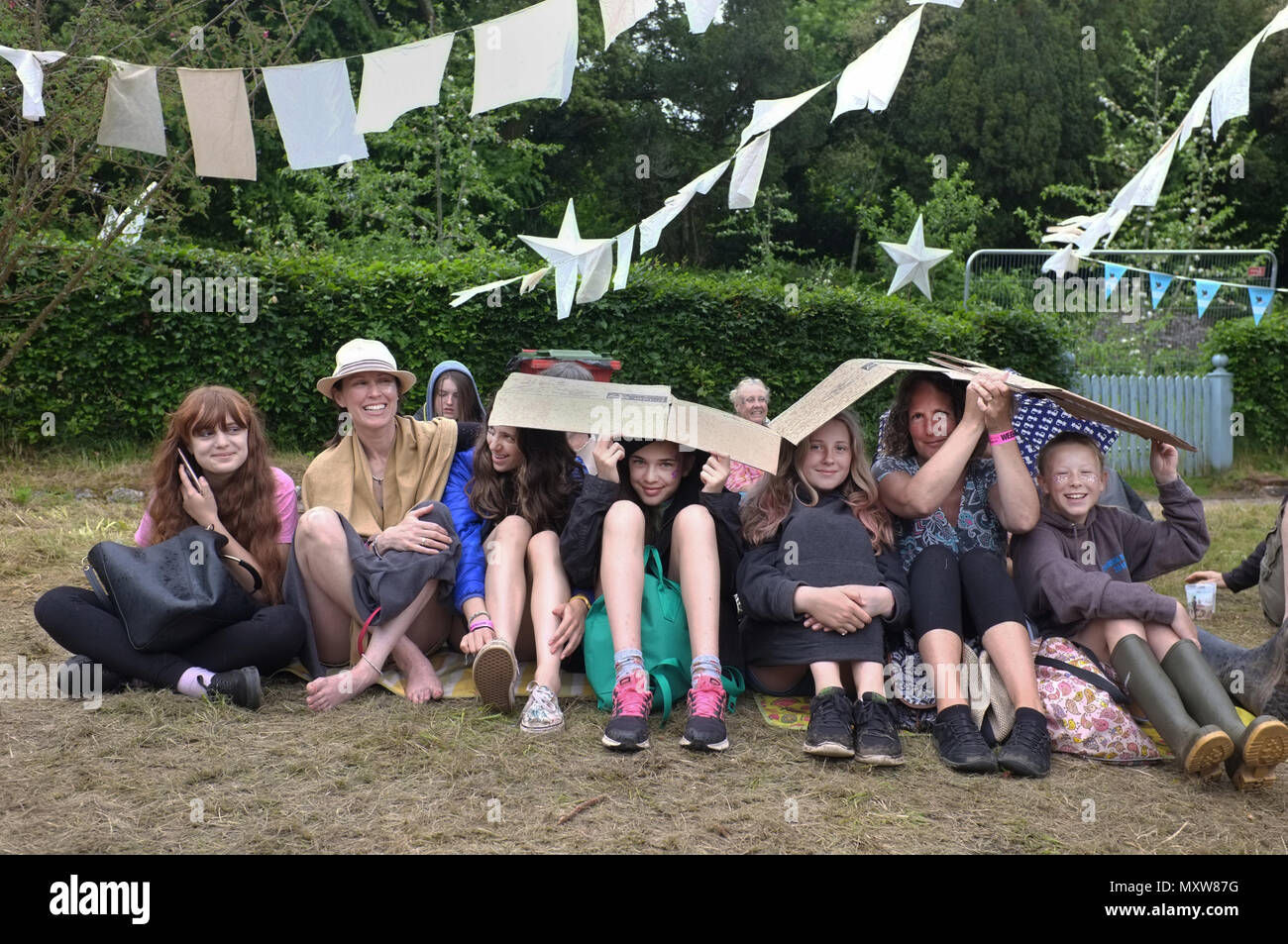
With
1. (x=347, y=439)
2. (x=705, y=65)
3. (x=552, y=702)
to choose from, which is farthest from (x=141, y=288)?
(x=705, y=65)

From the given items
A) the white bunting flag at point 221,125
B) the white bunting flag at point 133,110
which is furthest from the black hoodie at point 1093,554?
the white bunting flag at point 133,110

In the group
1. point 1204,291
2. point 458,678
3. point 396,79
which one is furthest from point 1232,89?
point 1204,291

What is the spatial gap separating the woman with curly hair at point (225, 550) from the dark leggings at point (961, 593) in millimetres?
1950

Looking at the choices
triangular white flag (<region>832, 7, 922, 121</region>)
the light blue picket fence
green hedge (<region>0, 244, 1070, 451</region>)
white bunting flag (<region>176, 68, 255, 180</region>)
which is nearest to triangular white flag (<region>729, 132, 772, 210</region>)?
triangular white flag (<region>832, 7, 922, 121</region>)

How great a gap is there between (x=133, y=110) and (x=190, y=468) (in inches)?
59.3

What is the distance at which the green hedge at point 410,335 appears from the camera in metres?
8.14

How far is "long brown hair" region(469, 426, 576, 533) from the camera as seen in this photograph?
3.63 m

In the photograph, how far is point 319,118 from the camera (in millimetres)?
4141

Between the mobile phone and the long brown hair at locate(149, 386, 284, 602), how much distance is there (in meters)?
0.03

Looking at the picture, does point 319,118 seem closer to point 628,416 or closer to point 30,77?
point 30,77

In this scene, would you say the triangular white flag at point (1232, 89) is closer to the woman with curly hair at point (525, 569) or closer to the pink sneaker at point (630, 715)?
the woman with curly hair at point (525, 569)

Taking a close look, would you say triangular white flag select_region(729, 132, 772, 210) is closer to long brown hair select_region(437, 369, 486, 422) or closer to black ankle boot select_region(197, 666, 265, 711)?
long brown hair select_region(437, 369, 486, 422)

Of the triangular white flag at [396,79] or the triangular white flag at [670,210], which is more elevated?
the triangular white flag at [396,79]

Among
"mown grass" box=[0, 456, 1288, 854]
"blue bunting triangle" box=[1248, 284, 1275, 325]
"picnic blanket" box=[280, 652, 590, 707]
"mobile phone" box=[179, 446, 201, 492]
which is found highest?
"blue bunting triangle" box=[1248, 284, 1275, 325]
